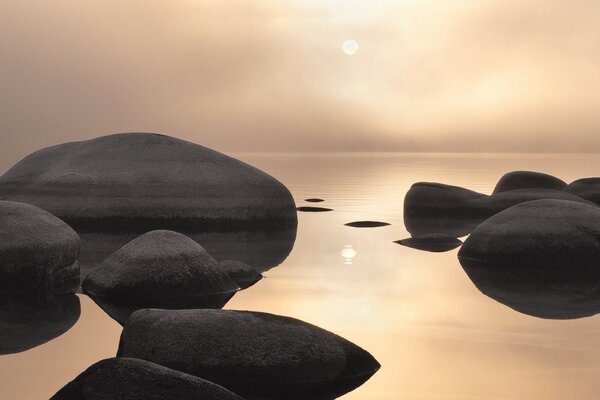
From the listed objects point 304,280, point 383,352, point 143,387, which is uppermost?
point 143,387

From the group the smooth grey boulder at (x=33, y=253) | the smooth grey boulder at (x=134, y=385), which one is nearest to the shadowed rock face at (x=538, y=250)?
the smooth grey boulder at (x=33, y=253)

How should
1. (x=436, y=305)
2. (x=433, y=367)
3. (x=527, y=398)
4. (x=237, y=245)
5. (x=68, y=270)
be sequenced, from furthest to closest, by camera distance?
(x=237, y=245), (x=68, y=270), (x=436, y=305), (x=433, y=367), (x=527, y=398)

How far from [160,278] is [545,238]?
641cm

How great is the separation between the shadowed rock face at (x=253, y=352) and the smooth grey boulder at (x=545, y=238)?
23.4 feet

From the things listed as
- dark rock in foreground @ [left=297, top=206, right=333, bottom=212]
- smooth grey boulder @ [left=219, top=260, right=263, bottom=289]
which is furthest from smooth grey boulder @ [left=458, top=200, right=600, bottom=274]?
dark rock in foreground @ [left=297, top=206, right=333, bottom=212]

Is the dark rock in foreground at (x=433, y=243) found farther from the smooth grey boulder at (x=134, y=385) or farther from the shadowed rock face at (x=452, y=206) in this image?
the smooth grey boulder at (x=134, y=385)

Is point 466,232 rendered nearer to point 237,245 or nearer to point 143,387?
point 237,245

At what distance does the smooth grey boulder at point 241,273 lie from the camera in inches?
459

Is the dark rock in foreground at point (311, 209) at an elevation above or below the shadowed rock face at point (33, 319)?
below

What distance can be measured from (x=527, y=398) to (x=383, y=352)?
162 cm

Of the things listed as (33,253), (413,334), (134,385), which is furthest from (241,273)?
(134,385)

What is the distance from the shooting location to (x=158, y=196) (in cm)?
1833

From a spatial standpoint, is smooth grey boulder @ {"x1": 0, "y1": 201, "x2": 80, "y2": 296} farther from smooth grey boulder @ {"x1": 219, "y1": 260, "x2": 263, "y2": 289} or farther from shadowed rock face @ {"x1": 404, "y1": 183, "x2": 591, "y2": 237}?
shadowed rock face @ {"x1": 404, "y1": 183, "x2": 591, "y2": 237}

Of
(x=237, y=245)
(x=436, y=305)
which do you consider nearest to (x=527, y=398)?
(x=436, y=305)
